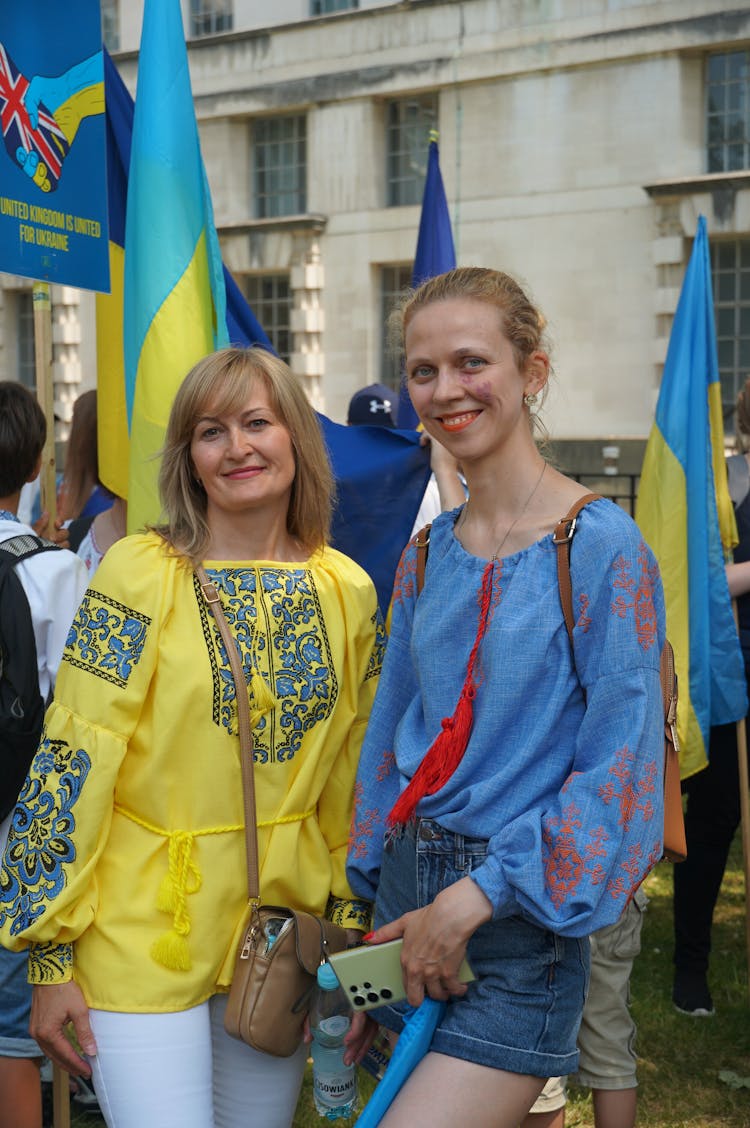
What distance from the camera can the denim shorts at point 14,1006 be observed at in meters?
3.05

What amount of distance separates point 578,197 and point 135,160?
15.6 m

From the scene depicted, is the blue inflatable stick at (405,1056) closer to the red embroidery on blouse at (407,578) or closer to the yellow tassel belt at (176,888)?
the yellow tassel belt at (176,888)

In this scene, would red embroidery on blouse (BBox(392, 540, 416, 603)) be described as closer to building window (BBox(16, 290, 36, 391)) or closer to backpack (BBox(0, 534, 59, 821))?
backpack (BBox(0, 534, 59, 821))

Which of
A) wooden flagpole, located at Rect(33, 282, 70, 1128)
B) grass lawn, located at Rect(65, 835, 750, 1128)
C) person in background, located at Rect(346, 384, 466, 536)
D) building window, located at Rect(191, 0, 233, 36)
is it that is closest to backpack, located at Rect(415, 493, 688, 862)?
person in background, located at Rect(346, 384, 466, 536)

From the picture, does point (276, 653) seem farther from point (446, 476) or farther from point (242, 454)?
point (446, 476)

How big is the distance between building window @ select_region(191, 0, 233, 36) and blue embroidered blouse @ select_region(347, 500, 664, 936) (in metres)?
21.8

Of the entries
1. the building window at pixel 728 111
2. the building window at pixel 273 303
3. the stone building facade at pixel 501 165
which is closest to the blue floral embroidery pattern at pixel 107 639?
the stone building facade at pixel 501 165

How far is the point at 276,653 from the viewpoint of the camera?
2.56 meters

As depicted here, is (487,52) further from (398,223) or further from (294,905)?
(294,905)

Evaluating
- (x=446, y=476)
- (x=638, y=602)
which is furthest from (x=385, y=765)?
(x=446, y=476)

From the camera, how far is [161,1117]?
2.34 meters

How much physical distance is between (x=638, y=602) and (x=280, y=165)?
20.7m

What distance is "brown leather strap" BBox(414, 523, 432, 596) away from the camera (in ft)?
8.09

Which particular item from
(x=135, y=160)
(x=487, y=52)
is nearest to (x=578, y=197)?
(x=487, y=52)
